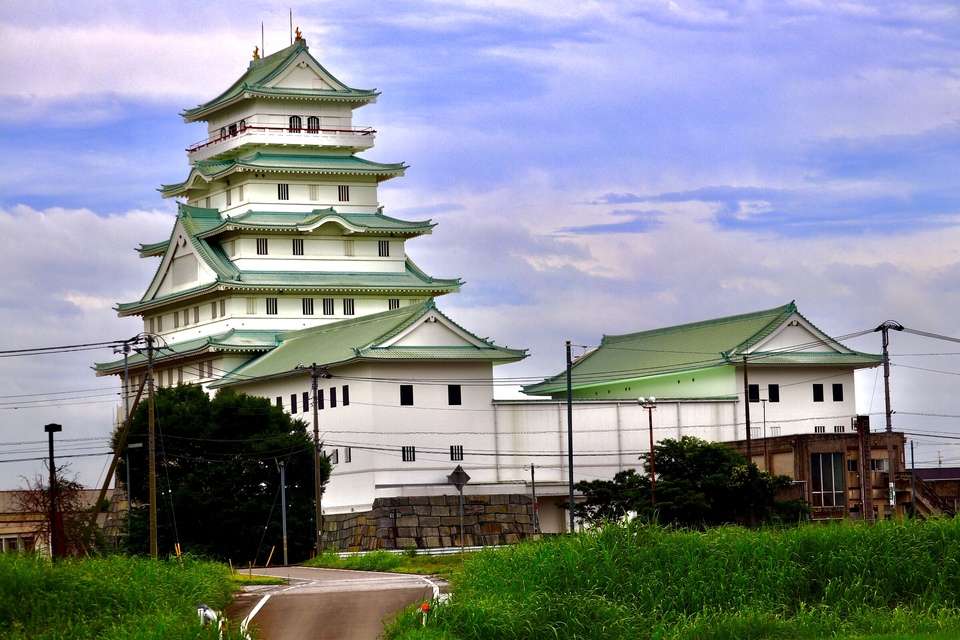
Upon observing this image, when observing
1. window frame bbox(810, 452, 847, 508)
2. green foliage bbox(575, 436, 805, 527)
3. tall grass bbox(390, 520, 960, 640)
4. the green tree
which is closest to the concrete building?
the green tree

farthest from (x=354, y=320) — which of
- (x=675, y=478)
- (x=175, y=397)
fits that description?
(x=675, y=478)

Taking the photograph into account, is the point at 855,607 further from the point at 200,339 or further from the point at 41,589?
the point at 200,339

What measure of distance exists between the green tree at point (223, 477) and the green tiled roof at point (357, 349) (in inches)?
185

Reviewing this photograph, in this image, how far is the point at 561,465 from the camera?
204ft

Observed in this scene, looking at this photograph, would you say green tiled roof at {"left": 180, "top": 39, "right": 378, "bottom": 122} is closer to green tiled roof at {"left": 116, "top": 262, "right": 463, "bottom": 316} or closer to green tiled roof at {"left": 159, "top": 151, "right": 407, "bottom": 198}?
green tiled roof at {"left": 159, "top": 151, "right": 407, "bottom": 198}

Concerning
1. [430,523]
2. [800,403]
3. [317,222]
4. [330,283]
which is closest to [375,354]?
[430,523]

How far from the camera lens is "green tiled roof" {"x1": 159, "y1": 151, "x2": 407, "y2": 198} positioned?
75969 millimetres

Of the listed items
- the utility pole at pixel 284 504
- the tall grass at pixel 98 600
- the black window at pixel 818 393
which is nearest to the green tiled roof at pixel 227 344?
the utility pole at pixel 284 504

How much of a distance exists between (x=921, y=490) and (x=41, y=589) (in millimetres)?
41078

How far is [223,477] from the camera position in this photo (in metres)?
54.7

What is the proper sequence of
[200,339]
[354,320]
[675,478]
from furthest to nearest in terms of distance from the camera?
[200,339], [354,320], [675,478]

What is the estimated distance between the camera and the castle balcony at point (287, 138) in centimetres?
7731

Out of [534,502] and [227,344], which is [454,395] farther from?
[227,344]

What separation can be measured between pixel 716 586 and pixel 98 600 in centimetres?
1037
